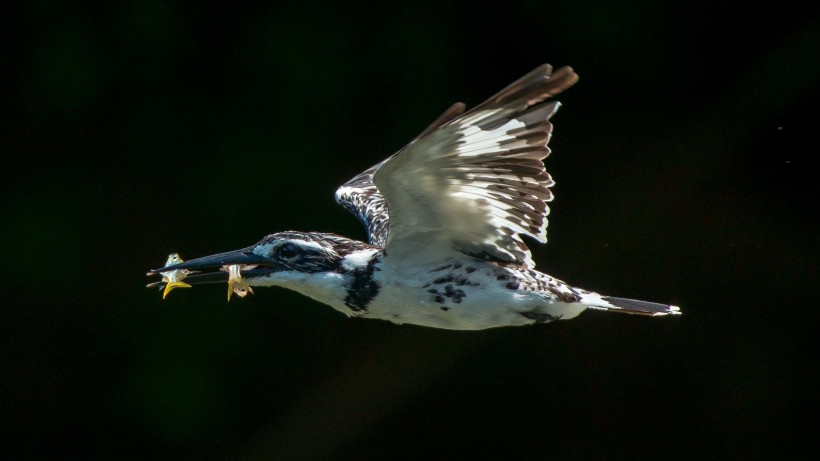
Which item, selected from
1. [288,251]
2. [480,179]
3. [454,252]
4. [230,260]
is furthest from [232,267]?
[480,179]

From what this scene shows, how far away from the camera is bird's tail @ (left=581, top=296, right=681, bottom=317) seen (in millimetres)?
2730

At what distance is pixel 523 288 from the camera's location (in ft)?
8.84

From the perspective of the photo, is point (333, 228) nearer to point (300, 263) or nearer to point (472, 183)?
point (300, 263)

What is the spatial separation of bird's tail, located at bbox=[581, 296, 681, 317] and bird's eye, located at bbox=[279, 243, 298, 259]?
26.2 inches

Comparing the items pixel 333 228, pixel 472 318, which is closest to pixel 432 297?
pixel 472 318

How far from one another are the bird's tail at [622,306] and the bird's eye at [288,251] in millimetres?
666

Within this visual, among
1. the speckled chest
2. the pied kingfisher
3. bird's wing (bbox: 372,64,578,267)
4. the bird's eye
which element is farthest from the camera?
the bird's eye

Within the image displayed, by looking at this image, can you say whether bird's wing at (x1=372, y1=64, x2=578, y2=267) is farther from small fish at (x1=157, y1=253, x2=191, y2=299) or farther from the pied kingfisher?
small fish at (x1=157, y1=253, x2=191, y2=299)

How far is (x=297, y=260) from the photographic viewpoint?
→ 9.18 ft

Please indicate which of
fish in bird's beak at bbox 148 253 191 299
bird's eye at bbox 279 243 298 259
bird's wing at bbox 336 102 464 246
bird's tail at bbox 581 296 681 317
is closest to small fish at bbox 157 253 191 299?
fish in bird's beak at bbox 148 253 191 299

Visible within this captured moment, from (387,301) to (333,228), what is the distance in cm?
139

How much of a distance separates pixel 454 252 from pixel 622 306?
1.32 ft

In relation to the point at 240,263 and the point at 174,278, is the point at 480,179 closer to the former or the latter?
the point at 240,263

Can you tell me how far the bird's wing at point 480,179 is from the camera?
2.36m
